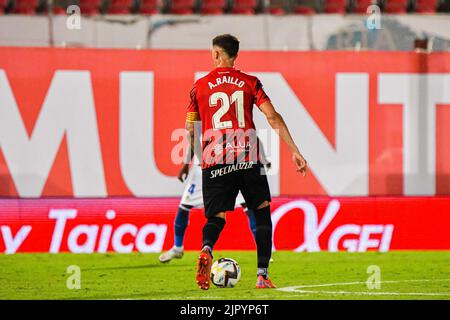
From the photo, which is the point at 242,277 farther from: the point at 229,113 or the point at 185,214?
the point at 229,113

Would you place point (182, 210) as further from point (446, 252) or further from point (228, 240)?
point (446, 252)

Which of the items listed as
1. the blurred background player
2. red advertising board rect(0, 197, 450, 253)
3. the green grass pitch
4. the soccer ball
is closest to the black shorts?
the soccer ball

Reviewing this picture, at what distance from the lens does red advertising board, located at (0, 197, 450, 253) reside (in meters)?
13.2

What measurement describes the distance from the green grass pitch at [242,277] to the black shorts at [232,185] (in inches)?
27.7

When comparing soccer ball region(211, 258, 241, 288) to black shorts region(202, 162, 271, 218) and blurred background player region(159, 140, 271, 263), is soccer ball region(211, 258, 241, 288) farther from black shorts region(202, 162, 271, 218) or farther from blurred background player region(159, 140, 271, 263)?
blurred background player region(159, 140, 271, 263)

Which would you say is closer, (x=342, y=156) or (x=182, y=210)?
(x=182, y=210)

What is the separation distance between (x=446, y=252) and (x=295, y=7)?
5313 millimetres

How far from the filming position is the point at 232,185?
8.34 metres

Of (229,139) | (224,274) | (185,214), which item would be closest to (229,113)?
(229,139)

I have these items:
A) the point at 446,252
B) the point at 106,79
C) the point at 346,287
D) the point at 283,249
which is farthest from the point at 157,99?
the point at 346,287

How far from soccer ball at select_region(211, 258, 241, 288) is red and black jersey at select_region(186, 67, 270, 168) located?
809mm

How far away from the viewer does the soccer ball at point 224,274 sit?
8.48 m

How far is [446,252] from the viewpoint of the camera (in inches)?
519

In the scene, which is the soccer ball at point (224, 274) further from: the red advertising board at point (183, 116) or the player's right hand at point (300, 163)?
the red advertising board at point (183, 116)
